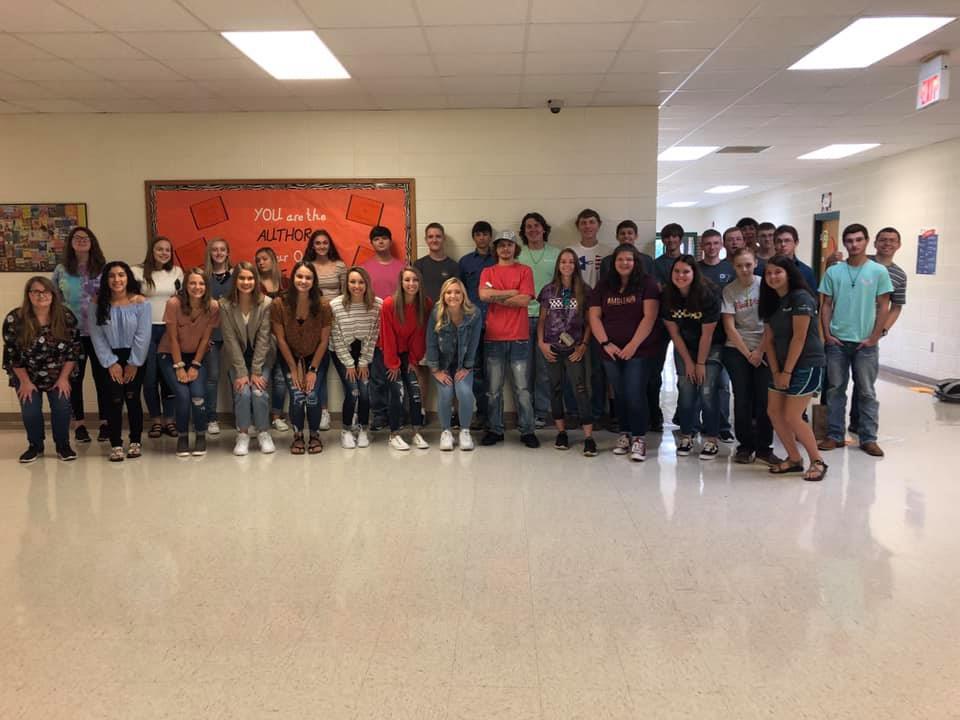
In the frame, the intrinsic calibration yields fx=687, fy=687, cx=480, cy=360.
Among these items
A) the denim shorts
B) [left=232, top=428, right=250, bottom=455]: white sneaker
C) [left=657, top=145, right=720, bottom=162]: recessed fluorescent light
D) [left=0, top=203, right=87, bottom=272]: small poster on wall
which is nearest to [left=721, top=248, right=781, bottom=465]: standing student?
the denim shorts

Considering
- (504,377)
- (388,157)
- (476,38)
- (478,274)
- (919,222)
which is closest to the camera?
(476,38)

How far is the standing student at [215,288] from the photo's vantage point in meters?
5.42

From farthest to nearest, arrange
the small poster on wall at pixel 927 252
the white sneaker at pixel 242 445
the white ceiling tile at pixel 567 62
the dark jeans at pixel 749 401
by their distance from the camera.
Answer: the small poster on wall at pixel 927 252
the white sneaker at pixel 242 445
the dark jeans at pixel 749 401
the white ceiling tile at pixel 567 62

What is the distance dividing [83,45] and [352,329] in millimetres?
2488

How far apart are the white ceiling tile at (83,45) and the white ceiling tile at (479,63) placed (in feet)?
6.61

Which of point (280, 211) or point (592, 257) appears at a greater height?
point (280, 211)

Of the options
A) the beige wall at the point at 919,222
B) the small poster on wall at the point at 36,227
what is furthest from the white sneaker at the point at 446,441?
the beige wall at the point at 919,222

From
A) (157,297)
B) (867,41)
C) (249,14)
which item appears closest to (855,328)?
(867,41)

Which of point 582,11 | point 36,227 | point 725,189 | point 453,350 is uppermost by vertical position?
point 725,189

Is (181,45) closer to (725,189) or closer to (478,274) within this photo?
(478,274)

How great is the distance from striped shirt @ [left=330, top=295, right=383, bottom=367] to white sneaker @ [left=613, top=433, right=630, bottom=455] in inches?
77.3

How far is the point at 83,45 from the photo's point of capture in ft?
14.3

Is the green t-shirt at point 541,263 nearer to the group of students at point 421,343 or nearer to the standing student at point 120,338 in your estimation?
the group of students at point 421,343

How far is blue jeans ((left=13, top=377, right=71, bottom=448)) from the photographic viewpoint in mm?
4926
